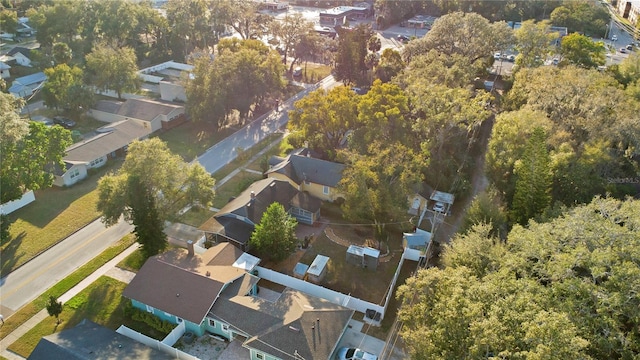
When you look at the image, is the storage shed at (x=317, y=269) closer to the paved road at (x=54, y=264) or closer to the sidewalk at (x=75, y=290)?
the sidewalk at (x=75, y=290)

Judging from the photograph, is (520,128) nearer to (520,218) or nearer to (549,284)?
(520,218)

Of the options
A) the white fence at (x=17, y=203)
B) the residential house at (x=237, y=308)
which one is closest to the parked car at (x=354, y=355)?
the residential house at (x=237, y=308)

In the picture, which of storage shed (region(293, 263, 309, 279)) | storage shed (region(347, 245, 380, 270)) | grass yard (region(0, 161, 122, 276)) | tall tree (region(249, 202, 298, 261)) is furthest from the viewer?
grass yard (region(0, 161, 122, 276))

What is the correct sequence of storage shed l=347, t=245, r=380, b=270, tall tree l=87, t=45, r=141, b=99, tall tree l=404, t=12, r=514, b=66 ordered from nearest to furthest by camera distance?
storage shed l=347, t=245, r=380, b=270
tall tree l=87, t=45, r=141, b=99
tall tree l=404, t=12, r=514, b=66

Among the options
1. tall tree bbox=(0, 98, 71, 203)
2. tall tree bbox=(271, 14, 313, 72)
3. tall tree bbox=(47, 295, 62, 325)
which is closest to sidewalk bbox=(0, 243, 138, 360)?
tall tree bbox=(47, 295, 62, 325)

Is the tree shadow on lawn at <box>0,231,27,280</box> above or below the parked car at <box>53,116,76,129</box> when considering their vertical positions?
below

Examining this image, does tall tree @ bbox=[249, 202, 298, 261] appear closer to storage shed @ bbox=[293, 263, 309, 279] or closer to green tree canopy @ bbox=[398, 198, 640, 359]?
storage shed @ bbox=[293, 263, 309, 279]

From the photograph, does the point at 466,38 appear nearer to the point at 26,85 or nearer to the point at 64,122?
the point at 64,122
